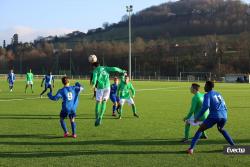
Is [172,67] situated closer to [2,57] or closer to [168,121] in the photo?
[2,57]

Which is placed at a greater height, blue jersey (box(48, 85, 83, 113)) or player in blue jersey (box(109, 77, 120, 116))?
blue jersey (box(48, 85, 83, 113))

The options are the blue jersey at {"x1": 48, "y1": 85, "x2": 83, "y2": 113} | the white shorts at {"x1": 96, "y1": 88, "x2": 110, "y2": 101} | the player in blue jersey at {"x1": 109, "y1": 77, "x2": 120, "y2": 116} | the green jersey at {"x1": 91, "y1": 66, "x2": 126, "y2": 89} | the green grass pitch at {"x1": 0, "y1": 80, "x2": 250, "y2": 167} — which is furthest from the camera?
the player in blue jersey at {"x1": 109, "y1": 77, "x2": 120, "y2": 116}

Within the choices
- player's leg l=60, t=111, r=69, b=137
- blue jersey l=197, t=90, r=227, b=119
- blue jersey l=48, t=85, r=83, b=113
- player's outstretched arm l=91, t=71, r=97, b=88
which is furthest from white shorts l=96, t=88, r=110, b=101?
blue jersey l=197, t=90, r=227, b=119

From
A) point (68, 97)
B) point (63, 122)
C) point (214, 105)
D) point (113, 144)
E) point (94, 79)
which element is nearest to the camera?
point (214, 105)

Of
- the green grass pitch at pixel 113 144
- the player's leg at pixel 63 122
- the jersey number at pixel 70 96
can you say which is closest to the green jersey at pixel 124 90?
the green grass pitch at pixel 113 144

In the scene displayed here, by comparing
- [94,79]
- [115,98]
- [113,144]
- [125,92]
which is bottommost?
[113,144]

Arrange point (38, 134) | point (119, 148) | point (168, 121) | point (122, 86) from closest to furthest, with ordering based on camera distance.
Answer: point (119, 148)
point (38, 134)
point (168, 121)
point (122, 86)

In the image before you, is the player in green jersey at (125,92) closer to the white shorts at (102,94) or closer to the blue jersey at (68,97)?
the white shorts at (102,94)

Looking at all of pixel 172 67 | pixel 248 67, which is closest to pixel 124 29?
pixel 172 67

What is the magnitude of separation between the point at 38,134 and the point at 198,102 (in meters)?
4.90

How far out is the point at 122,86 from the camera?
58.9ft

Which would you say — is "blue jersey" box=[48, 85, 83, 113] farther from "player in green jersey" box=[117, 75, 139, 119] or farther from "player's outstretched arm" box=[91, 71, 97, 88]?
"player in green jersey" box=[117, 75, 139, 119]

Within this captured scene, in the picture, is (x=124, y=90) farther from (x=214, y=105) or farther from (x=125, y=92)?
(x=214, y=105)

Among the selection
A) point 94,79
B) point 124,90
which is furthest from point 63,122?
point 124,90
